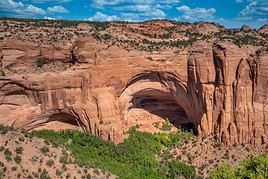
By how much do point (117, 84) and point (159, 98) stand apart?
267 inches

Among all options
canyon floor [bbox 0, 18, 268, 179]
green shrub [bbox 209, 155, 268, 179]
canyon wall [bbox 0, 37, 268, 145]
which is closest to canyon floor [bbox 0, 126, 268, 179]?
canyon floor [bbox 0, 18, 268, 179]

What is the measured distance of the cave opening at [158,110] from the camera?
135 ft

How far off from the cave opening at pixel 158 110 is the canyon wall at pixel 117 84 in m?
2.16

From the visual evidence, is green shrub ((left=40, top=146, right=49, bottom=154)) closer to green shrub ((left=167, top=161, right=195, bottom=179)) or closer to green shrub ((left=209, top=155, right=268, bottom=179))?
green shrub ((left=167, top=161, right=195, bottom=179))

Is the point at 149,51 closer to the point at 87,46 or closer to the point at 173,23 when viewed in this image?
the point at 87,46

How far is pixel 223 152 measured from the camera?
36.8m

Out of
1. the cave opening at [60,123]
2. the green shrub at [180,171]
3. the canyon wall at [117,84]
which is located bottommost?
the green shrub at [180,171]

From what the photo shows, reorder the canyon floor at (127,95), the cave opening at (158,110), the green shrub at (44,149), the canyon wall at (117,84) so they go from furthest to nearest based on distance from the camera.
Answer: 1. the cave opening at (158,110)
2. the canyon wall at (117,84)
3. the canyon floor at (127,95)
4. the green shrub at (44,149)

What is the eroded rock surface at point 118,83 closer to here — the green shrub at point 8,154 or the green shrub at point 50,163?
the green shrub at point 8,154

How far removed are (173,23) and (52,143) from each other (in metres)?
26.6

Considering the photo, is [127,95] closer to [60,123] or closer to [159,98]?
[159,98]

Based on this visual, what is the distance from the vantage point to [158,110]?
42.7 meters

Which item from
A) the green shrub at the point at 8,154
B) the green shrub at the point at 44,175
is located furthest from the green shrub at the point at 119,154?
the green shrub at the point at 8,154

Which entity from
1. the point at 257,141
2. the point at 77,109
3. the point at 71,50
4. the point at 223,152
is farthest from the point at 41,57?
the point at 257,141
